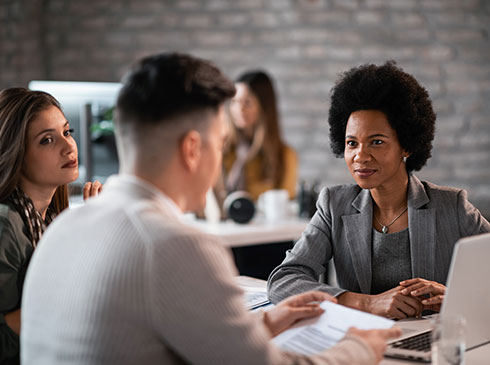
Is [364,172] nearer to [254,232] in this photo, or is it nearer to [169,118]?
[169,118]

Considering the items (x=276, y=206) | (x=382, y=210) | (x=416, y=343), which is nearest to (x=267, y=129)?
(x=276, y=206)

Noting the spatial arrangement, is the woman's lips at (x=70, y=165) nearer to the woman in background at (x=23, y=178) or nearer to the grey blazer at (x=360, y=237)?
the woman in background at (x=23, y=178)

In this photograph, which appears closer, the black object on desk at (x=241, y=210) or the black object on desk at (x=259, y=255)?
the black object on desk at (x=241, y=210)

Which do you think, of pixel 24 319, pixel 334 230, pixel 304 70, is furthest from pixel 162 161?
pixel 304 70

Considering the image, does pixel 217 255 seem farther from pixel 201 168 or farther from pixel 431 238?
pixel 431 238

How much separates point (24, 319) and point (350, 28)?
3680 mm

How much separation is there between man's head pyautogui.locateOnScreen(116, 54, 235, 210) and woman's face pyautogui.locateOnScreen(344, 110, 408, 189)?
0.84m

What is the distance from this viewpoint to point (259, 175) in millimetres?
3738

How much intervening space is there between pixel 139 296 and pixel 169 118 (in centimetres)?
29

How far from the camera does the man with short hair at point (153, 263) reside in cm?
93

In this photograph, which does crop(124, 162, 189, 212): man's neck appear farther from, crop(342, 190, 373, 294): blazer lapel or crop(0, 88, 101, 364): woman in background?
crop(342, 190, 373, 294): blazer lapel

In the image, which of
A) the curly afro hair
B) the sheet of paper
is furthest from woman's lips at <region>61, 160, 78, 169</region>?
the curly afro hair

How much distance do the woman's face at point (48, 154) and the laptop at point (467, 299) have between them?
3.05ft

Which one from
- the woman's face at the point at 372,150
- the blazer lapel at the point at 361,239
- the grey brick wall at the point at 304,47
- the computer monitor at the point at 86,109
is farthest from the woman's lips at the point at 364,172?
the grey brick wall at the point at 304,47
